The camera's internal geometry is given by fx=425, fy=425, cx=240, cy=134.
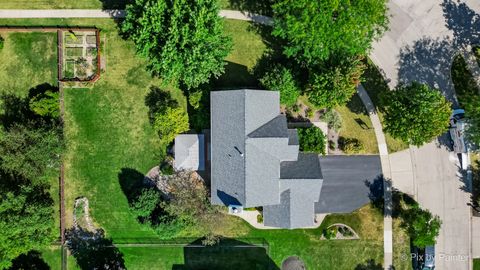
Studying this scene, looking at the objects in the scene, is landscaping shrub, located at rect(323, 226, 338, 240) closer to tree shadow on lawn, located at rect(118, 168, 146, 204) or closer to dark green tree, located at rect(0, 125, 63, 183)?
tree shadow on lawn, located at rect(118, 168, 146, 204)

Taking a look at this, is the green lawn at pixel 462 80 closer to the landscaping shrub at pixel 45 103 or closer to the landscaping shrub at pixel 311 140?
the landscaping shrub at pixel 311 140

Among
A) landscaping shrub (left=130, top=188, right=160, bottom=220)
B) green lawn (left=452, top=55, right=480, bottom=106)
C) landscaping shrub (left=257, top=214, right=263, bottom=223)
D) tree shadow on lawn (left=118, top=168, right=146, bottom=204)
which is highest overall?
green lawn (left=452, top=55, right=480, bottom=106)

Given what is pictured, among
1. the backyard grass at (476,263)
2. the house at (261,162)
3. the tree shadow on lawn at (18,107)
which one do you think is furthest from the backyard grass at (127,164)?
the backyard grass at (476,263)

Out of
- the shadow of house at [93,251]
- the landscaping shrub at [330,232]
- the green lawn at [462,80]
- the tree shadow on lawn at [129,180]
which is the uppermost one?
the green lawn at [462,80]

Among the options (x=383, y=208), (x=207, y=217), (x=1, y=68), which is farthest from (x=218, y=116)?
(x=1, y=68)

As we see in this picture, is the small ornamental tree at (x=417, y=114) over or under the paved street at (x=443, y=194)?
over

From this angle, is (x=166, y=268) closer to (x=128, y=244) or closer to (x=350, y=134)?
(x=128, y=244)

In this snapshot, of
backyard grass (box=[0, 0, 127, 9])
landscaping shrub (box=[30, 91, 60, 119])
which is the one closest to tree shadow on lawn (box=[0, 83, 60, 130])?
landscaping shrub (box=[30, 91, 60, 119])
